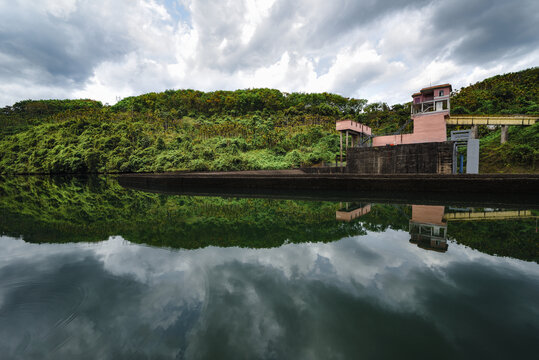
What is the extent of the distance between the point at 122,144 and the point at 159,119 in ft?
52.0

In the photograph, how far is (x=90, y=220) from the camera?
5355 mm

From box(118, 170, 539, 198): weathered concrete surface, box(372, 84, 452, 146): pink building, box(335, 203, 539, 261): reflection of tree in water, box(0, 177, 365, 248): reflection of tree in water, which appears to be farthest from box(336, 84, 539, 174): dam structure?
box(0, 177, 365, 248): reflection of tree in water

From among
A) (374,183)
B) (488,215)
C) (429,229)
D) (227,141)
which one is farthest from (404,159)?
(227,141)

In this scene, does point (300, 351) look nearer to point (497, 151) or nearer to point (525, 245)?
point (525, 245)

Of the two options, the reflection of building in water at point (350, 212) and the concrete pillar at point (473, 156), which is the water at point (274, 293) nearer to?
the reflection of building in water at point (350, 212)

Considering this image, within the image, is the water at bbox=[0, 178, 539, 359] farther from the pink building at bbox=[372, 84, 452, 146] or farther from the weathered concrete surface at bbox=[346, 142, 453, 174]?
the pink building at bbox=[372, 84, 452, 146]

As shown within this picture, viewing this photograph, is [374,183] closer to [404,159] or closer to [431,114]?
[404,159]

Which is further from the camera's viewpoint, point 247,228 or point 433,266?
point 247,228

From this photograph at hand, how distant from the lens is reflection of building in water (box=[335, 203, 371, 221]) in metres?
5.11

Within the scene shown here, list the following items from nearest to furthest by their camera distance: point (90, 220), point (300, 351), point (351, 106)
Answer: point (300, 351), point (90, 220), point (351, 106)

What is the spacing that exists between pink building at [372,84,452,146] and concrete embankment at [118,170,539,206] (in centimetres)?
720

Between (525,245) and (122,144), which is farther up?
(122,144)

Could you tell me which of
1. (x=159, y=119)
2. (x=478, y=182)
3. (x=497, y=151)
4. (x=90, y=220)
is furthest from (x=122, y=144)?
(x=497, y=151)

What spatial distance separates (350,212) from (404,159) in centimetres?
1011
